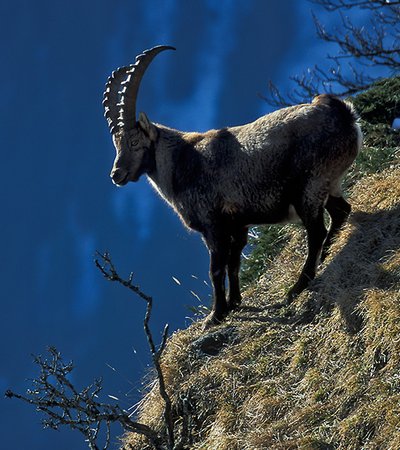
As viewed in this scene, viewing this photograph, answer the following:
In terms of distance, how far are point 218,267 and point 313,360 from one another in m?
1.94

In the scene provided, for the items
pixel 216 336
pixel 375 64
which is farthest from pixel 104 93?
pixel 375 64

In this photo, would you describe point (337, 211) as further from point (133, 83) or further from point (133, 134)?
point (133, 83)

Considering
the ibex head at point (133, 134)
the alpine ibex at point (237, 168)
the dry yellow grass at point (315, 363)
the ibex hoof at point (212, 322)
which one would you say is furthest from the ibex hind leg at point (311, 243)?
the ibex head at point (133, 134)

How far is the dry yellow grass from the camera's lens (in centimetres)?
655

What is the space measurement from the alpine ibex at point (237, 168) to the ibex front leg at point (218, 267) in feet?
0.03

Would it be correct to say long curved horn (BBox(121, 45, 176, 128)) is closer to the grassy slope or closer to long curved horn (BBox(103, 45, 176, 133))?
long curved horn (BBox(103, 45, 176, 133))

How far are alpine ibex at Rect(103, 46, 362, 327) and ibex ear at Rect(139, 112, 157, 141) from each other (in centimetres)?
1

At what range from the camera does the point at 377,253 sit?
8.60 metres

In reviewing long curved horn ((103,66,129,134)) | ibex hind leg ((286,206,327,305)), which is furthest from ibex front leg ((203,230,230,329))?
long curved horn ((103,66,129,134))

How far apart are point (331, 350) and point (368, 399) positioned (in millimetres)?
956

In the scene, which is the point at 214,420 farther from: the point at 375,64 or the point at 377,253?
the point at 375,64

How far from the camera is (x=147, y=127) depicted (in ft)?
32.6

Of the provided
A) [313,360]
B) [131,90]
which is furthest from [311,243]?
[131,90]

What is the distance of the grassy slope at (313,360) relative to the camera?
6.56 m
